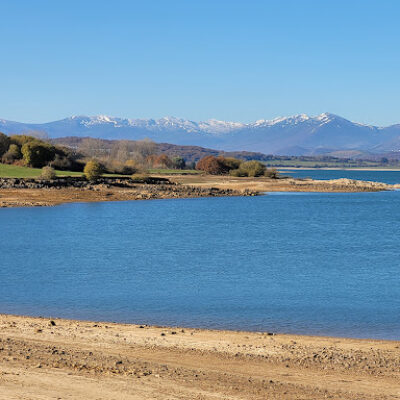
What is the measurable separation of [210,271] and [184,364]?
466 inches

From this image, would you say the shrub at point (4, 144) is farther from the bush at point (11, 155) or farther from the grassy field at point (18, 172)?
the grassy field at point (18, 172)

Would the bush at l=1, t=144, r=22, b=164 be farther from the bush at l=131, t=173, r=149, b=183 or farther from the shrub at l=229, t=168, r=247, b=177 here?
the shrub at l=229, t=168, r=247, b=177

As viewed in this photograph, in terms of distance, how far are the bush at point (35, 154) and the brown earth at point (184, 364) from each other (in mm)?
67387

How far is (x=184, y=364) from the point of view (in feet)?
39.7

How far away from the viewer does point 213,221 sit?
4575 centimetres

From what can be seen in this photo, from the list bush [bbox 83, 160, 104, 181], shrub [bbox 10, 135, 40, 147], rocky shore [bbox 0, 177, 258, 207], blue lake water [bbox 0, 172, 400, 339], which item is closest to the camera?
blue lake water [bbox 0, 172, 400, 339]

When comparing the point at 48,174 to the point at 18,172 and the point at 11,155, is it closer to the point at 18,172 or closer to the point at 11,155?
the point at 18,172

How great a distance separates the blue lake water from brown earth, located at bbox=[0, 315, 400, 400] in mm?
1684

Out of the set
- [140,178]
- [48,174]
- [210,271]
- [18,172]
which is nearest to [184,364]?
[210,271]

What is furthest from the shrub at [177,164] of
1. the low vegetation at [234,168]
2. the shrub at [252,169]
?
the shrub at [252,169]

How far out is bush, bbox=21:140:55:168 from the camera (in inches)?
3152

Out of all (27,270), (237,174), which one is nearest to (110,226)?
(27,270)

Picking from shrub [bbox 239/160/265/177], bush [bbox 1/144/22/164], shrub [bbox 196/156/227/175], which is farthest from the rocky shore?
shrub [bbox 196/156/227/175]

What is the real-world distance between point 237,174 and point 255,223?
193ft
